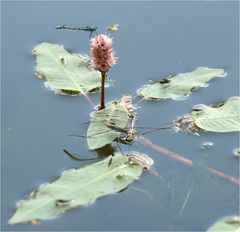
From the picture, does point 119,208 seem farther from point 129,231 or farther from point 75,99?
point 75,99

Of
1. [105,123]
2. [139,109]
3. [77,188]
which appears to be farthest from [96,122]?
[77,188]

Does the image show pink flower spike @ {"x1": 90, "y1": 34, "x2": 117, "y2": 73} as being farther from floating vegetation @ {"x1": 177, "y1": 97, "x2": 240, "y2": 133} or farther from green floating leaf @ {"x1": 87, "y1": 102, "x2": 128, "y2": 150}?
floating vegetation @ {"x1": 177, "y1": 97, "x2": 240, "y2": 133}

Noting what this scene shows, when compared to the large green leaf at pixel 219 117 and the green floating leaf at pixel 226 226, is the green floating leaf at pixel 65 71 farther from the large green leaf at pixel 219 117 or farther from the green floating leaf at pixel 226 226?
the green floating leaf at pixel 226 226

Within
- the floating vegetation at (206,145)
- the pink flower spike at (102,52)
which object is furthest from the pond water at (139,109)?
the pink flower spike at (102,52)

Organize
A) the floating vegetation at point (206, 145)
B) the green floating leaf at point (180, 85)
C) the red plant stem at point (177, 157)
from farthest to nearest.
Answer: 1. the green floating leaf at point (180, 85)
2. the floating vegetation at point (206, 145)
3. the red plant stem at point (177, 157)

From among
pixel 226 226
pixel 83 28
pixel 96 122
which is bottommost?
pixel 226 226

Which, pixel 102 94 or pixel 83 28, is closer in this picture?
pixel 102 94

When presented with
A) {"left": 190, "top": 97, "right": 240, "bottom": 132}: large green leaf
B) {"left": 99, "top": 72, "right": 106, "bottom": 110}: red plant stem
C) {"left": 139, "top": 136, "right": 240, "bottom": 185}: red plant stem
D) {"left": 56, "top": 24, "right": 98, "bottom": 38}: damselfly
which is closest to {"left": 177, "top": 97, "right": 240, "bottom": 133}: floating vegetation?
{"left": 190, "top": 97, "right": 240, "bottom": 132}: large green leaf

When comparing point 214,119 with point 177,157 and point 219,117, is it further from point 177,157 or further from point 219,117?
point 177,157
